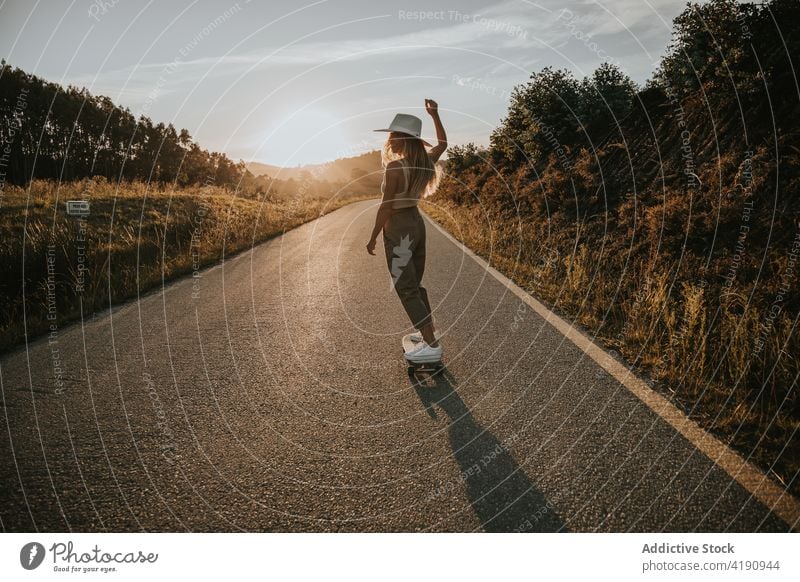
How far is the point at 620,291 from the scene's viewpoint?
19.0ft

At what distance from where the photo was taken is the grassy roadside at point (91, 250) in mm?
6223

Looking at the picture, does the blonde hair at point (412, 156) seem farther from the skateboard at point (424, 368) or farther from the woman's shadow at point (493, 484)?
the woman's shadow at point (493, 484)

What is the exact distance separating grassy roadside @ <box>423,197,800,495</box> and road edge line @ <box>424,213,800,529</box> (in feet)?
0.25

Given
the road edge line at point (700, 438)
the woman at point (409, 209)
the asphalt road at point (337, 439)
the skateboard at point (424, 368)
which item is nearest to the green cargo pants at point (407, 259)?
the woman at point (409, 209)

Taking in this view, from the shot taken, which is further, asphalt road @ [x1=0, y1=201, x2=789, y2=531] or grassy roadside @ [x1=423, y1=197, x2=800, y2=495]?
grassy roadside @ [x1=423, y1=197, x2=800, y2=495]

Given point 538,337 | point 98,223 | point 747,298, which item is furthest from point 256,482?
point 98,223

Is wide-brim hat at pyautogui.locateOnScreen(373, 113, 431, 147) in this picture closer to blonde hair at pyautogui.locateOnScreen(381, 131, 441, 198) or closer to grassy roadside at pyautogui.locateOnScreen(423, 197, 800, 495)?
blonde hair at pyautogui.locateOnScreen(381, 131, 441, 198)

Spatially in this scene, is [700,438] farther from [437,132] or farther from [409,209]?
[437,132]

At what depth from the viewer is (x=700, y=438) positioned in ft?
8.91

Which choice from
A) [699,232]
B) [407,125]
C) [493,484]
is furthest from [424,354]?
[699,232]

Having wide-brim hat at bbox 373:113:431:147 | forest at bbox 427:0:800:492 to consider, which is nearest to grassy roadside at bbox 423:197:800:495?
forest at bbox 427:0:800:492

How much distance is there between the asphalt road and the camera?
2.19 m

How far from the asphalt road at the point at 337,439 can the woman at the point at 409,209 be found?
1.56 feet

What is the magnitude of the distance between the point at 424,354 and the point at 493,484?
5.14 ft
